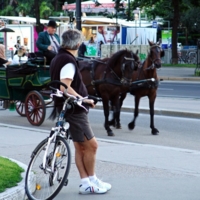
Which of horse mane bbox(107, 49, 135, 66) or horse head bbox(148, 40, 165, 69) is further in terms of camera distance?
horse head bbox(148, 40, 165, 69)

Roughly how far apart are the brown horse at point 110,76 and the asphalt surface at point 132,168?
1.39m

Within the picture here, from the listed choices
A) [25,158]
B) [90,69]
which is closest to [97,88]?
[90,69]

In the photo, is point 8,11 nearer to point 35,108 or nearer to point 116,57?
point 35,108

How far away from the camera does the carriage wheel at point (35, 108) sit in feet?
49.1

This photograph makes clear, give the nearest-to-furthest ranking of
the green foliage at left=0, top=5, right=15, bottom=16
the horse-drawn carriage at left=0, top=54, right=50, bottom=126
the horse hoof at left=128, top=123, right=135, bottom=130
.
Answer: the horse hoof at left=128, top=123, right=135, bottom=130, the horse-drawn carriage at left=0, top=54, right=50, bottom=126, the green foliage at left=0, top=5, right=15, bottom=16

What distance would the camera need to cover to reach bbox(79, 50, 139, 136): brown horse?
13.5 meters

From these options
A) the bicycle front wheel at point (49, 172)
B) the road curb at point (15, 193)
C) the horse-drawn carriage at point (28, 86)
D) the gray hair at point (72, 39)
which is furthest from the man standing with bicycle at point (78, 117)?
the horse-drawn carriage at point (28, 86)

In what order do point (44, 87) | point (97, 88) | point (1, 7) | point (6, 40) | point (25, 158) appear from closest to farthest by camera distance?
point (25, 158) < point (97, 88) < point (44, 87) < point (6, 40) < point (1, 7)

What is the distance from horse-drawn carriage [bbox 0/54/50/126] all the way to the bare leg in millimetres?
6832

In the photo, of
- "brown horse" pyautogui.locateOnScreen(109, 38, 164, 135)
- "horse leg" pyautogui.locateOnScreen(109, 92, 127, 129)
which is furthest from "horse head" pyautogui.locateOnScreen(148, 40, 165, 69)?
"horse leg" pyautogui.locateOnScreen(109, 92, 127, 129)

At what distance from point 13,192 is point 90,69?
7.20 meters

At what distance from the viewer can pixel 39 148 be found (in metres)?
7.51

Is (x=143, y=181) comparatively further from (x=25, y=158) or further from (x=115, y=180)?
(x=25, y=158)

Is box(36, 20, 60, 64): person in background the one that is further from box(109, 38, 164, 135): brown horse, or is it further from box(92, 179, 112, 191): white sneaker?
box(92, 179, 112, 191): white sneaker
